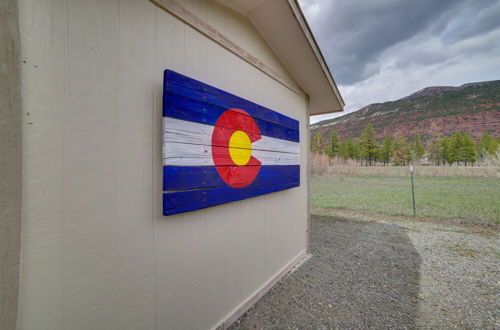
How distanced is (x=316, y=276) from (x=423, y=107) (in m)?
82.2

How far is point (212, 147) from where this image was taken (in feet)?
5.40

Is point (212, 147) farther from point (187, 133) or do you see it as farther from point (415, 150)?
point (415, 150)

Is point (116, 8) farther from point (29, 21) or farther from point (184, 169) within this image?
point (184, 169)

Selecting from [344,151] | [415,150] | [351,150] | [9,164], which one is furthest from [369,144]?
[9,164]

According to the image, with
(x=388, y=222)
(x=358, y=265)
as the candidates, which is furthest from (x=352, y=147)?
(x=358, y=265)

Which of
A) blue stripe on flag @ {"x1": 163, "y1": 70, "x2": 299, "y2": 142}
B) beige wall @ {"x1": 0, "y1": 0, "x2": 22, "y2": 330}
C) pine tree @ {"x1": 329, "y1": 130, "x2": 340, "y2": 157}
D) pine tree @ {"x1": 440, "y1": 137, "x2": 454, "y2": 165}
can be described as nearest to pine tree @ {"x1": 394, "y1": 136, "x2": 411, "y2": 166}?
pine tree @ {"x1": 440, "y1": 137, "x2": 454, "y2": 165}

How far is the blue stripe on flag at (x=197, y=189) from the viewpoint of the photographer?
53.1 inches

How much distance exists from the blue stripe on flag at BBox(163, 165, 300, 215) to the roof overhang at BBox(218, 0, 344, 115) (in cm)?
163

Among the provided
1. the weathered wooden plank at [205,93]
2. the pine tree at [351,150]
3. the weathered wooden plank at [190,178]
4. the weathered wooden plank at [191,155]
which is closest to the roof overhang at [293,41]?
the weathered wooden plank at [205,93]

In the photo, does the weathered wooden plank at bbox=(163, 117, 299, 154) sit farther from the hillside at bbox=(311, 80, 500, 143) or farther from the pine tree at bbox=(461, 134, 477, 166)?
the hillside at bbox=(311, 80, 500, 143)

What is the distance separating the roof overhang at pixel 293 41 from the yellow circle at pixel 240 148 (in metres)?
1.27

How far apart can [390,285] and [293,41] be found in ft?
11.1

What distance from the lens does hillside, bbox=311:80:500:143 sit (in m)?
51.2

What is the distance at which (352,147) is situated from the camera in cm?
4200
